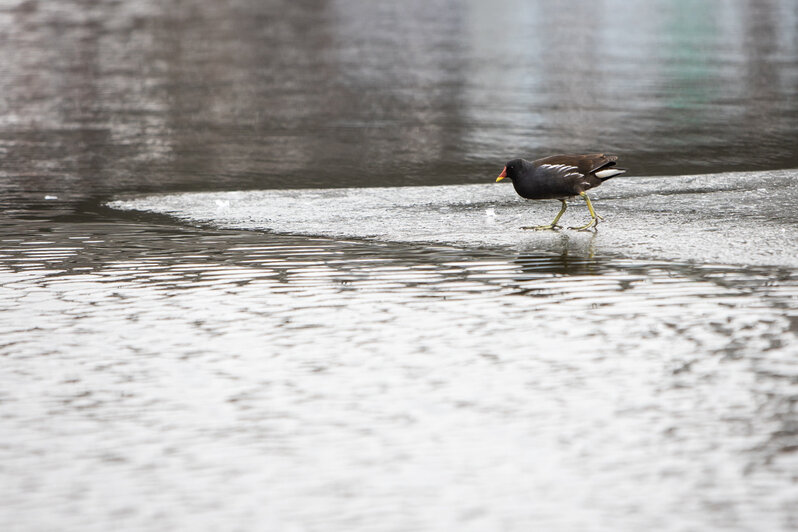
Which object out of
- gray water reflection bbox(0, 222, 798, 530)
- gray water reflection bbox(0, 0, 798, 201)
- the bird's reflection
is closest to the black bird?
the bird's reflection

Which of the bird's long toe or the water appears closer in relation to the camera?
the water

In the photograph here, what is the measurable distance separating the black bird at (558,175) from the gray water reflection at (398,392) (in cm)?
90

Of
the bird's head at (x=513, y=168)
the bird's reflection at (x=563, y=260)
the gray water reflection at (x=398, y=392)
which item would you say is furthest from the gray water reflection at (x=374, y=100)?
the gray water reflection at (x=398, y=392)

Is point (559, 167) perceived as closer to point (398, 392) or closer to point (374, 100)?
point (398, 392)

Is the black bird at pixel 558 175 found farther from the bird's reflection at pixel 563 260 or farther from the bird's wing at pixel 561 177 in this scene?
the bird's reflection at pixel 563 260

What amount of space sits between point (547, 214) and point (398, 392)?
4.90 meters

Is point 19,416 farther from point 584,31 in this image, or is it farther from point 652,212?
point 584,31

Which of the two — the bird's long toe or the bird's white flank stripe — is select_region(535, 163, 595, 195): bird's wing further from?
the bird's long toe

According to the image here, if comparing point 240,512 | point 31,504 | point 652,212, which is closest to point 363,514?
point 240,512

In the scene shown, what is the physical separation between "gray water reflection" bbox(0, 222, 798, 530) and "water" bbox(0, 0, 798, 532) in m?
0.02

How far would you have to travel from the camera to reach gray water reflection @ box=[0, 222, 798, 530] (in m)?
4.88

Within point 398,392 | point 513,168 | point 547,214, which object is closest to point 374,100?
point 547,214

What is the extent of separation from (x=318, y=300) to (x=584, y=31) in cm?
2901

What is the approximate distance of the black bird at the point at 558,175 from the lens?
9.80 meters
